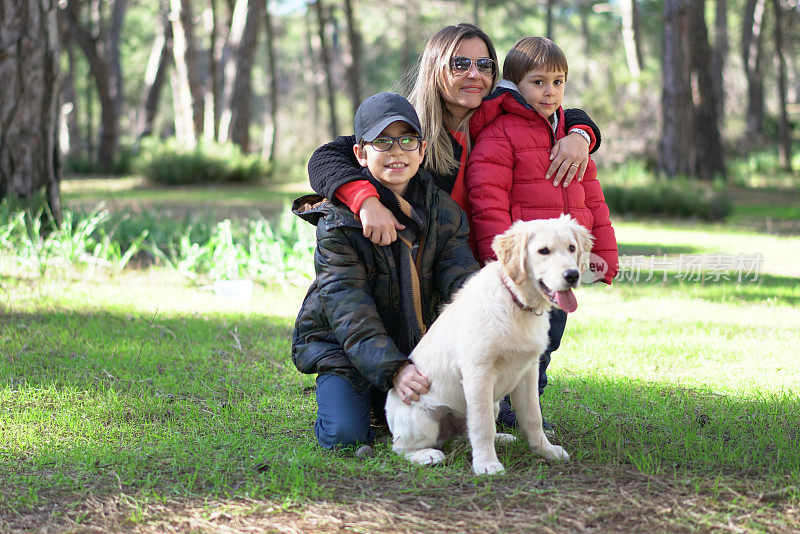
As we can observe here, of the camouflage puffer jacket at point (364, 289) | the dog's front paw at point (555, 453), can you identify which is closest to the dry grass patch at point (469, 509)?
the dog's front paw at point (555, 453)

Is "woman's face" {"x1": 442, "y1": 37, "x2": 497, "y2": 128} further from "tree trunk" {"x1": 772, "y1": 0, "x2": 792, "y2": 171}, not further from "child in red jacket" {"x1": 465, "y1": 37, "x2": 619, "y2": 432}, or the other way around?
"tree trunk" {"x1": 772, "y1": 0, "x2": 792, "y2": 171}

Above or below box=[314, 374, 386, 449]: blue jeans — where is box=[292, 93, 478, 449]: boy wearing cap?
above

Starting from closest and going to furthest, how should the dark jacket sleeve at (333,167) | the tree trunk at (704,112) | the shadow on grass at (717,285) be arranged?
the dark jacket sleeve at (333,167) < the shadow on grass at (717,285) < the tree trunk at (704,112)

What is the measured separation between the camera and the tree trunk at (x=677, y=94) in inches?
620

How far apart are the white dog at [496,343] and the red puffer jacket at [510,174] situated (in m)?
0.55

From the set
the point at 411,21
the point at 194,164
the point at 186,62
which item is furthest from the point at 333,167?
the point at 411,21

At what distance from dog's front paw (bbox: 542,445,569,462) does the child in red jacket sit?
690mm

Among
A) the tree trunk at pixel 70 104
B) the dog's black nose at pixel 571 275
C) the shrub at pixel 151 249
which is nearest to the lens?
the dog's black nose at pixel 571 275

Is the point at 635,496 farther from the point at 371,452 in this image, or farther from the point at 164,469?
the point at 164,469

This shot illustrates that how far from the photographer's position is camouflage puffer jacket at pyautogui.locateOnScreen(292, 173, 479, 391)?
387 centimetres

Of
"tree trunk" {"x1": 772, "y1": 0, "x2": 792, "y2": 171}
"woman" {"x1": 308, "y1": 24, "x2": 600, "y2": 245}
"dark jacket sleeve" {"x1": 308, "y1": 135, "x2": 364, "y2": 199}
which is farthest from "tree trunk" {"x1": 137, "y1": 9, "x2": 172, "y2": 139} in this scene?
"woman" {"x1": 308, "y1": 24, "x2": 600, "y2": 245}

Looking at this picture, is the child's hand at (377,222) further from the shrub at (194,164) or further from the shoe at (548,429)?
the shrub at (194,164)

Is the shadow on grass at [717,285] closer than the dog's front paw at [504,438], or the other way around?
the dog's front paw at [504,438]

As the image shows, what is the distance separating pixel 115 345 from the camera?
578cm
